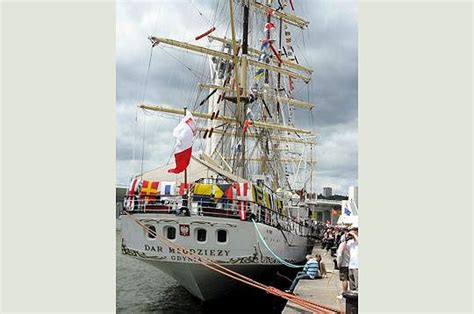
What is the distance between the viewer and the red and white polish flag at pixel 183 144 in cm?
1528

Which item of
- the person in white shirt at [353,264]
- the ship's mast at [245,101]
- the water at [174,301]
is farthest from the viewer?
the ship's mast at [245,101]

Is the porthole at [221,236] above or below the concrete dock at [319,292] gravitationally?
above

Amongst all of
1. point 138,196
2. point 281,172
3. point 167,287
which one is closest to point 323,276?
point 138,196

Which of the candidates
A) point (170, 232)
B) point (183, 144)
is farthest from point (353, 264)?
point (170, 232)

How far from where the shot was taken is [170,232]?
18750mm

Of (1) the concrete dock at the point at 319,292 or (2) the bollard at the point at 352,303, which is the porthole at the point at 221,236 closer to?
(1) the concrete dock at the point at 319,292

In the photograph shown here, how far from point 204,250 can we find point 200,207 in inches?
65.5

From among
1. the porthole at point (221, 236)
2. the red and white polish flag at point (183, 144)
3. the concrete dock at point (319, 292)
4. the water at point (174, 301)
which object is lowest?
the water at point (174, 301)

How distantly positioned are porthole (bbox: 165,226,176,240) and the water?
306 centimetres

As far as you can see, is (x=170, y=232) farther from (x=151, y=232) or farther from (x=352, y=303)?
(x=352, y=303)

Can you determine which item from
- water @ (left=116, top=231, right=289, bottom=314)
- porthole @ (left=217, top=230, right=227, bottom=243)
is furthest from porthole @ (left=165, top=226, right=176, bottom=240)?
water @ (left=116, top=231, right=289, bottom=314)

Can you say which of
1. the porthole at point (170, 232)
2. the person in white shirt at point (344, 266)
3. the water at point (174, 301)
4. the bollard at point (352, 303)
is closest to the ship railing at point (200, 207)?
the porthole at point (170, 232)

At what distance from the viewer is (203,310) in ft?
62.7

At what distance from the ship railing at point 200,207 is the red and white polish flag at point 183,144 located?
9.14 ft
